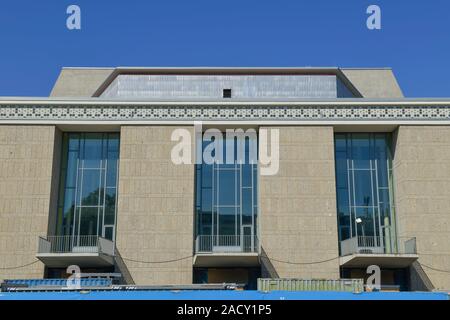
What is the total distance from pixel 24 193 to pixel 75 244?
3.75 metres

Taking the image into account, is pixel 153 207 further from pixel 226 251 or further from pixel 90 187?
pixel 226 251

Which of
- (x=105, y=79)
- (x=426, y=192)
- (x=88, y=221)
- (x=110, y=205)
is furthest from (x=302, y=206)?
(x=105, y=79)

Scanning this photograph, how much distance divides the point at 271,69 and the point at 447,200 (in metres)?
13.6

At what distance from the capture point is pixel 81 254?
27.1 m

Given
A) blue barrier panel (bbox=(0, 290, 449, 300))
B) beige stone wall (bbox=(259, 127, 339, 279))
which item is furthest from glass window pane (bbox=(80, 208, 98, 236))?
blue barrier panel (bbox=(0, 290, 449, 300))

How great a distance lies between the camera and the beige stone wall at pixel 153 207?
2822cm

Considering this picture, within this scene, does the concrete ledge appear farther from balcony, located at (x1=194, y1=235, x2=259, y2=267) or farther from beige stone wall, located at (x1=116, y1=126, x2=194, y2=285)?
beige stone wall, located at (x1=116, y1=126, x2=194, y2=285)

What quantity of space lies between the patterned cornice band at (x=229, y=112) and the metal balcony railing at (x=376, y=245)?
6514mm

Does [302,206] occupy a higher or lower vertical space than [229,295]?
higher

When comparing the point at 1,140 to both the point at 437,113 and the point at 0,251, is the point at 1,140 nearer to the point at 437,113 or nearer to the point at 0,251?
the point at 0,251

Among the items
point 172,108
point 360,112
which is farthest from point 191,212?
point 360,112

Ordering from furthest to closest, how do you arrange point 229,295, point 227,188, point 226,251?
1. point 227,188
2. point 226,251
3. point 229,295

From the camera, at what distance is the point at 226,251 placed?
93.7 ft
